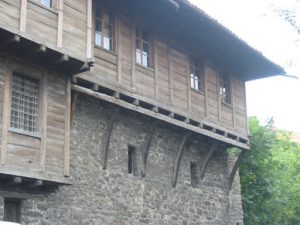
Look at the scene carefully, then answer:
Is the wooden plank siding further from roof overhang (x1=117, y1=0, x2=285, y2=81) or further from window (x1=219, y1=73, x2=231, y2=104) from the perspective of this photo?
window (x1=219, y1=73, x2=231, y2=104)

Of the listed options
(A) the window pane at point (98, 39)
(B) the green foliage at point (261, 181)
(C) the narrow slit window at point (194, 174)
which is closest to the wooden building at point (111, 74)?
(A) the window pane at point (98, 39)

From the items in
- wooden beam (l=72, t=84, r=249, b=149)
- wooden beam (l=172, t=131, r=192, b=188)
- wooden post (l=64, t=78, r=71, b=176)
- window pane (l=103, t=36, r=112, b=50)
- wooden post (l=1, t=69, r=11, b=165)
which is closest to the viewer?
wooden post (l=1, t=69, r=11, b=165)

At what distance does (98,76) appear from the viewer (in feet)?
43.4

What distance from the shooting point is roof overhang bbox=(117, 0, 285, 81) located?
14977 millimetres

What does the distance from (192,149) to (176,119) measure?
209cm

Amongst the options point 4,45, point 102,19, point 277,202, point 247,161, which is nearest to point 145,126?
point 102,19

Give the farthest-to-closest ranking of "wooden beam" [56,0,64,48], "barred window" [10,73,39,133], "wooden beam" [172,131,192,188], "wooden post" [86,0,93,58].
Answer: "wooden beam" [172,131,192,188] → "wooden post" [86,0,93,58] → "wooden beam" [56,0,64,48] → "barred window" [10,73,39,133]

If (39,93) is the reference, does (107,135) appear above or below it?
below

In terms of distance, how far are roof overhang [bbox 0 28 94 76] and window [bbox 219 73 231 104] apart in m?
7.39

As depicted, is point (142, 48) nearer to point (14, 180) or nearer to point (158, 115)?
point (158, 115)

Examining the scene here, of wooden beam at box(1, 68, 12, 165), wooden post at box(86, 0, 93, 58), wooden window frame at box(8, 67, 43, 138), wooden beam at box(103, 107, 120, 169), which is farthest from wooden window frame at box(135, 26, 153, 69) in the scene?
wooden beam at box(1, 68, 12, 165)

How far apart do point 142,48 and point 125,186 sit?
3.83m

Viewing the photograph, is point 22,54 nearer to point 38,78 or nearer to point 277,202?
point 38,78

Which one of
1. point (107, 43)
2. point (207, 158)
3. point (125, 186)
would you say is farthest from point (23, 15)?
point (207, 158)
